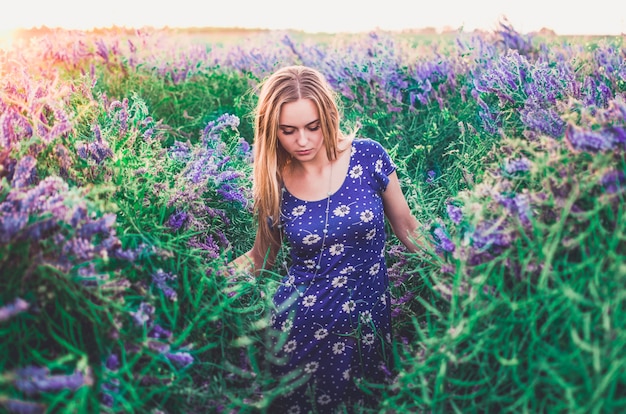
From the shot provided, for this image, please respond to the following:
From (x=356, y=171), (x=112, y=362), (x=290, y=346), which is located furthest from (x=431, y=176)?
(x=112, y=362)

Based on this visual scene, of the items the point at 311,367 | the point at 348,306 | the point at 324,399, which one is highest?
the point at 348,306

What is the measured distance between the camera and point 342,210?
8.39 ft

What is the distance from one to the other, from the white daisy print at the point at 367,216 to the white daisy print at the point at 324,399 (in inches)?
34.1

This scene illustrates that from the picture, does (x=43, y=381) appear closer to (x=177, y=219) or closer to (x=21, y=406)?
Result: (x=21, y=406)

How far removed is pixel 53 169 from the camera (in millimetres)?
1947

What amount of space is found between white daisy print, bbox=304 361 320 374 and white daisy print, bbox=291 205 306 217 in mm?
732

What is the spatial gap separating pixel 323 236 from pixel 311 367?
0.63 m

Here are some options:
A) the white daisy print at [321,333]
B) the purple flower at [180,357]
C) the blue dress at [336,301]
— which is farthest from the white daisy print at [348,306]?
the purple flower at [180,357]

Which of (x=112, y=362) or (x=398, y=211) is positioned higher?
(x=398, y=211)

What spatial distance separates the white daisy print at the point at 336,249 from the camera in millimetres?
2555

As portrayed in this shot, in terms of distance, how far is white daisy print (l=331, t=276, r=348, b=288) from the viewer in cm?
254

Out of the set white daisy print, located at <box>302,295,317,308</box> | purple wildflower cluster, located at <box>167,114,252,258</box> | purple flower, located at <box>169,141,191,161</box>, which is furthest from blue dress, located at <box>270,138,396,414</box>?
purple flower, located at <box>169,141,191,161</box>

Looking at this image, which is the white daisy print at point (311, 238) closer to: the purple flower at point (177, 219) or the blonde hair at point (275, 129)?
the blonde hair at point (275, 129)

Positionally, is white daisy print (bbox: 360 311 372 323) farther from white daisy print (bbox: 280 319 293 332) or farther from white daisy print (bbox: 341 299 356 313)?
white daisy print (bbox: 280 319 293 332)
